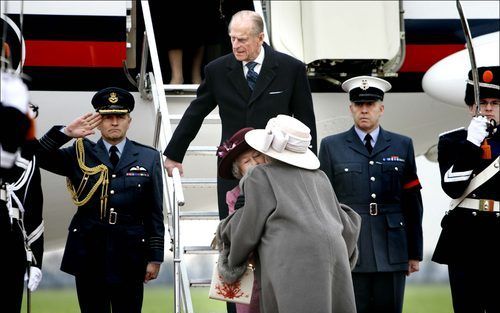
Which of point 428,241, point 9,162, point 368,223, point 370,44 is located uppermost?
point 370,44

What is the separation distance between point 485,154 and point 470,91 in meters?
0.46

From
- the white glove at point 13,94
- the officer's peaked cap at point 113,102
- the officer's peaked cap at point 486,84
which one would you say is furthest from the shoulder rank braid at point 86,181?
the white glove at point 13,94

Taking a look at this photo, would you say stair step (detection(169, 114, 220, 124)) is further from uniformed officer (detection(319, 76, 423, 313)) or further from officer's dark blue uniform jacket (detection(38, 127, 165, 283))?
uniformed officer (detection(319, 76, 423, 313))

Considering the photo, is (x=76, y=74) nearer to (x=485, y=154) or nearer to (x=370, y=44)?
(x=370, y=44)

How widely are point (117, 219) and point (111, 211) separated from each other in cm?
6

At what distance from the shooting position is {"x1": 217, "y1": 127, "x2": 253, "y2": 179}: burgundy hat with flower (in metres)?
6.16

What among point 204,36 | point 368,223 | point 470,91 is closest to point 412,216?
point 368,223

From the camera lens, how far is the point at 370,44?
9.10m

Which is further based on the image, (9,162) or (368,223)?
(368,223)

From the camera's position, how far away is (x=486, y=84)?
7.41m

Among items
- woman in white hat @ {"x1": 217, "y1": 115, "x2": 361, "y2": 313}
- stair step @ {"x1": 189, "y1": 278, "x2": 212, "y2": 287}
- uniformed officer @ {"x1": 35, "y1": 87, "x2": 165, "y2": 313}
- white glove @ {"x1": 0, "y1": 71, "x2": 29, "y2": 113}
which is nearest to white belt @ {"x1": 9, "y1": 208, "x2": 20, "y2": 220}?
uniformed officer @ {"x1": 35, "y1": 87, "x2": 165, "y2": 313}

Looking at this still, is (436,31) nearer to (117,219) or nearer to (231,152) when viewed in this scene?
(117,219)

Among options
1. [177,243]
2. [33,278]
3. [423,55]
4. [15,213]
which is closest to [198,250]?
[177,243]

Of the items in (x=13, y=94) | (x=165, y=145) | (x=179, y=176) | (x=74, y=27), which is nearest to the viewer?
(x=13, y=94)
